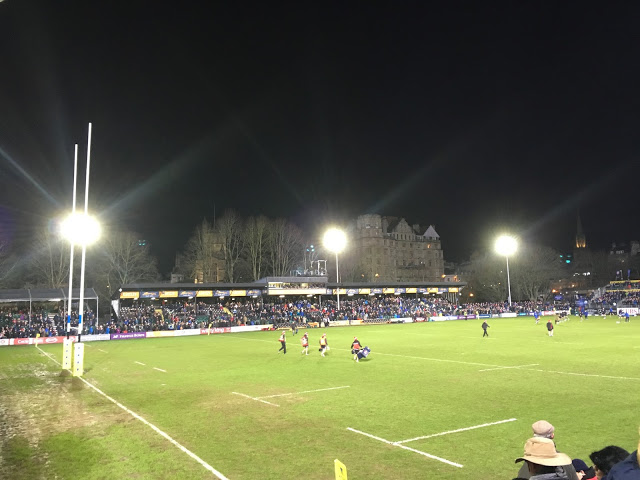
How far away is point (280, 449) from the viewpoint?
10.5 m

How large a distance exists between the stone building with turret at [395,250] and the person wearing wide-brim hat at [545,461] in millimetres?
108316

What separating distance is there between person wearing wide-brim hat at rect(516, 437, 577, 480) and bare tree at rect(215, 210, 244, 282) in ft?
237

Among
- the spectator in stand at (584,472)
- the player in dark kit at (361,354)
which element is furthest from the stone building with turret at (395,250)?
the spectator in stand at (584,472)

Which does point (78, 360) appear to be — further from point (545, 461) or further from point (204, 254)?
point (204, 254)

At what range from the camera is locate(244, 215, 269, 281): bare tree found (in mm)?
76688

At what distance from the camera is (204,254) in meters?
76.9

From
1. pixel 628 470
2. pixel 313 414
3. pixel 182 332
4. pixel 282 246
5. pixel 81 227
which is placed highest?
pixel 282 246

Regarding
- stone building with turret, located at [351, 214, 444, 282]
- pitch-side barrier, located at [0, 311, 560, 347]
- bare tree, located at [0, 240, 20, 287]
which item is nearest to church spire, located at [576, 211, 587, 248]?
stone building with turret, located at [351, 214, 444, 282]

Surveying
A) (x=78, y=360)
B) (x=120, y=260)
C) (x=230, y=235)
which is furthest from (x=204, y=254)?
(x=78, y=360)

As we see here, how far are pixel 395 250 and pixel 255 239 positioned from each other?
62.5 meters

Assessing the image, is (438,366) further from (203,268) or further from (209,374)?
(203,268)

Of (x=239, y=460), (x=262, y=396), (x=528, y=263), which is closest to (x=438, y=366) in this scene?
(x=262, y=396)

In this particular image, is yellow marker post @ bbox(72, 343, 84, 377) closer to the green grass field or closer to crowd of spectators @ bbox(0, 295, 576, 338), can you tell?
the green grass field

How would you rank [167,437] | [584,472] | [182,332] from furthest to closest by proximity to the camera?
[182,332], [167,437], [584,472]
